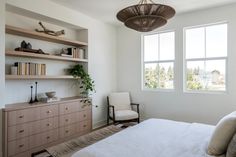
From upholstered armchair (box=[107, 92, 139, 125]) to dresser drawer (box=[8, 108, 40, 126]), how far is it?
5.55ft

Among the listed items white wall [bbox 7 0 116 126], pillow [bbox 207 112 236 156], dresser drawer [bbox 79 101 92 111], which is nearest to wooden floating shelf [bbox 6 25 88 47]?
white wall [bbox 7 0 116 126]

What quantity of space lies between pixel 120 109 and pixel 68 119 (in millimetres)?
1408

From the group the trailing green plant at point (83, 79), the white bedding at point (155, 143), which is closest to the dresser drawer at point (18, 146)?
the white bedding at point (155, 143)

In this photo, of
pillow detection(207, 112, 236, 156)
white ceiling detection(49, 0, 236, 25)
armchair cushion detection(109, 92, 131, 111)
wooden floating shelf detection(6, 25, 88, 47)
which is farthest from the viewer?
armchair cushion detection(109, 92, 131, 111)

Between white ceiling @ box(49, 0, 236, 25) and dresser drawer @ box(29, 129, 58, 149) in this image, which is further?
white ceiling @ box(49, 0, 236, 25)

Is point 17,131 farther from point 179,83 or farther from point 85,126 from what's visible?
point 179,83

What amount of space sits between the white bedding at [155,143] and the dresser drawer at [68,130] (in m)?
1.70

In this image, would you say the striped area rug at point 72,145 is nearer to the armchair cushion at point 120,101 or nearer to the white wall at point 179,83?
the armchair cushion at point 120,101

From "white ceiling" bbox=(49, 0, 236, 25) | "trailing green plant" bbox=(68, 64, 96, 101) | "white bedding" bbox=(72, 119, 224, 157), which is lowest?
"white bedding" bbox=(72, 119, 224, 157)

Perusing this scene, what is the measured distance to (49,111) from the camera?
10.6ft

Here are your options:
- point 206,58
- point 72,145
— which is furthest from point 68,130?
point 206,58

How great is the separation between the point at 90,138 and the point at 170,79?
8.39 feet

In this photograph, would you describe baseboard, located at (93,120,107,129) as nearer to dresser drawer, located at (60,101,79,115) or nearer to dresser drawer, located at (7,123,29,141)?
dresser drawer, located at (60,101,79,115)

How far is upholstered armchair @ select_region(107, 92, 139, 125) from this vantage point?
13.3ft
